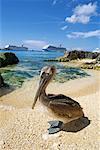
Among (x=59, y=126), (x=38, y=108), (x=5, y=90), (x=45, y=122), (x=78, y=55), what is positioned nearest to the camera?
(x=59, y=126)

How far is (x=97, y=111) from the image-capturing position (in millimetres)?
7031

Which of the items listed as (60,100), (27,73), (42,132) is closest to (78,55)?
(27,73)

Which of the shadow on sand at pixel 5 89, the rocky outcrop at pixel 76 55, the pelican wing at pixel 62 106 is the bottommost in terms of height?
the rocky outcrop at pixel 76 55

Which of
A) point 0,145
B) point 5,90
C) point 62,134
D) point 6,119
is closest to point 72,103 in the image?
point 62,134

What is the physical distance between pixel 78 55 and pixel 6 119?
26.1m

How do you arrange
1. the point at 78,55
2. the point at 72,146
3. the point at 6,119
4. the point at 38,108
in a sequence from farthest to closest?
1. the point at 78,55
2. the point at 38,108
3. the point at 6,119
4. the point at 72,146

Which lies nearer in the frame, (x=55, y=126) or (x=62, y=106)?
(x=62, y=106)

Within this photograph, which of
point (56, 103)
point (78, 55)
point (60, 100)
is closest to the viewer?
point (56, 103)

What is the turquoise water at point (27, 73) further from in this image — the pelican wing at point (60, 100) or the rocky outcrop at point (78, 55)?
the rocky outcrop at point (78, 55)

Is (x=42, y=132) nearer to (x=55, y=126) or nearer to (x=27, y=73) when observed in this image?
(x=55, y=126)

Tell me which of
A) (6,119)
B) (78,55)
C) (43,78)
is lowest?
(78,55)

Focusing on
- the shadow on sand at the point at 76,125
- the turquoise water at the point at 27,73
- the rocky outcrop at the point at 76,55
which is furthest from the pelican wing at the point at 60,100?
the rocky outcrop at the point at 76,55

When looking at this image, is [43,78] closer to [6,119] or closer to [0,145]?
[0,145]

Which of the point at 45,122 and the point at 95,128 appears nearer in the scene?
the point at 95,128
